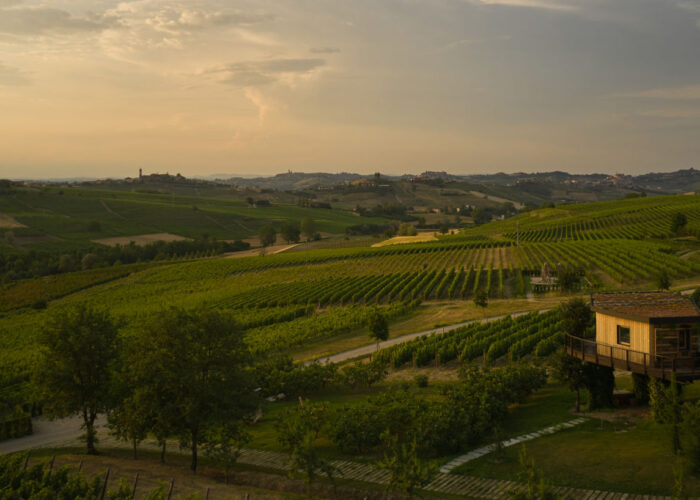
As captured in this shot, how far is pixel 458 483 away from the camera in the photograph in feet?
53.7

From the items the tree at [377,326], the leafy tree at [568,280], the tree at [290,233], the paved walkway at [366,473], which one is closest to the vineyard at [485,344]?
the tree at [377,326]

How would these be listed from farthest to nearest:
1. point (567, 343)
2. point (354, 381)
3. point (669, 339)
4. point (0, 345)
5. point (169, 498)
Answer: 1. point (0, 345)
2. point (354, 381)
3. point (567, 343)
4. point (669, 339)
5. point (169, 498)

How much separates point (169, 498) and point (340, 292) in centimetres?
4965

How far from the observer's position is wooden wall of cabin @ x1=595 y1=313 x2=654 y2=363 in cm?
1900

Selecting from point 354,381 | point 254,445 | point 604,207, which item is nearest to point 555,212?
point 604,207

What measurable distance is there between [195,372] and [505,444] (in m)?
11.5

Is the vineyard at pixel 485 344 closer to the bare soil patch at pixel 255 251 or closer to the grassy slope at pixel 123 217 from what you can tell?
the bare soil patch at pixel 255 251

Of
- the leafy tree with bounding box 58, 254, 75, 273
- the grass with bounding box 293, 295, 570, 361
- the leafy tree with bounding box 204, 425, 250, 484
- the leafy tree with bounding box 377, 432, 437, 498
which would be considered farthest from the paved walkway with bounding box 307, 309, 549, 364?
the leafy tree with bounding box 58, 254, 75, 273

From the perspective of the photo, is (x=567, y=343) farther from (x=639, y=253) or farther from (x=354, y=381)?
(x=639, y=253)

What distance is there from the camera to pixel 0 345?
193ft

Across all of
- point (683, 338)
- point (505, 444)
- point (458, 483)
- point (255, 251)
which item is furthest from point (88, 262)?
point (683, 338)

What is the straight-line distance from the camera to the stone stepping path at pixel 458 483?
14.7 metres

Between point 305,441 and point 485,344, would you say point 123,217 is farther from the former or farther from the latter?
point 305,441

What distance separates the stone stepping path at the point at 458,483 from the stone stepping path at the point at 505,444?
0.13 metres
